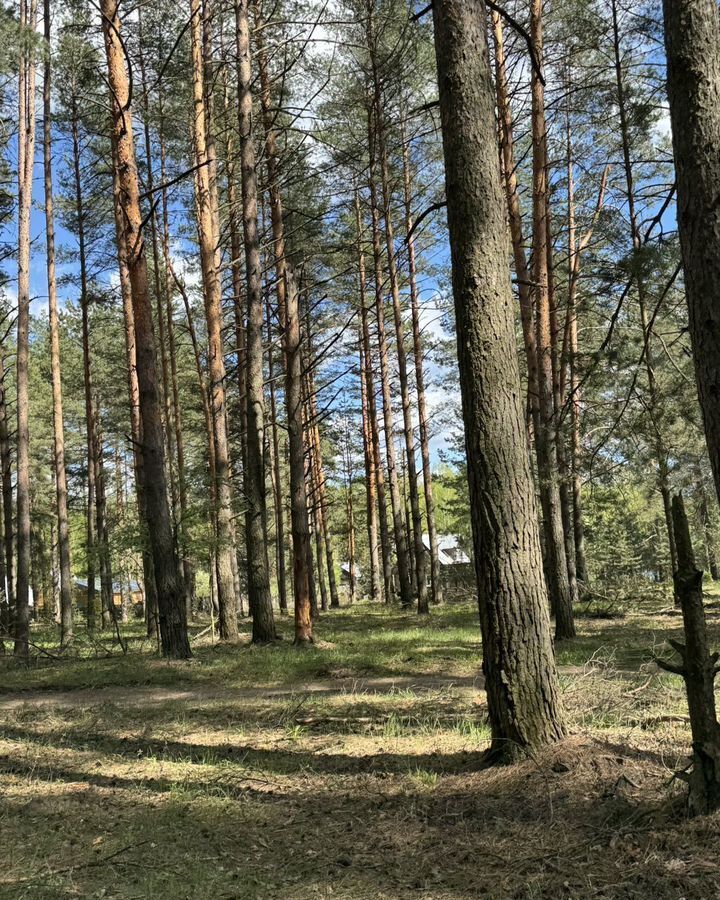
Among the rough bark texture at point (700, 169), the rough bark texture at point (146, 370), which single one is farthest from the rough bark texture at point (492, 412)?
the rough bark texture at point (146, 370)

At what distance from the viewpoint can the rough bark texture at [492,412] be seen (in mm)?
4109

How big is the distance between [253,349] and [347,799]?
344 inches

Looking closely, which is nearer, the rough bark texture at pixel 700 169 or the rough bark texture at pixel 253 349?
the rough bark texture at pixel 700 169

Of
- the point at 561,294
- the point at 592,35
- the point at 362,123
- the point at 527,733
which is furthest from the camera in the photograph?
the point at 561,294

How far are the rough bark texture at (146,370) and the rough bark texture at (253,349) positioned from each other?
1671 millimetres

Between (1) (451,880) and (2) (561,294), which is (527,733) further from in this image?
(2) (561,294)

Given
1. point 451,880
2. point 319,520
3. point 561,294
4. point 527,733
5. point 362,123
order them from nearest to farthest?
point 451,880 → point 527,733 → point 362,123 → point 561,294 → point 319,520

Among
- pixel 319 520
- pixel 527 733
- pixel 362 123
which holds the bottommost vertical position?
pixel 527 733

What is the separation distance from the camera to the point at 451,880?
10.1 feet

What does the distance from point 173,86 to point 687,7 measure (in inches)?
573

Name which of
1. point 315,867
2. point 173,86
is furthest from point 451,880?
point 173,86

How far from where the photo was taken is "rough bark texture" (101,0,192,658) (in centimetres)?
1022

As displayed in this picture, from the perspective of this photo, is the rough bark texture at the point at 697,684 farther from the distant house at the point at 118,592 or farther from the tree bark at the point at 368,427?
the distant house at the point at 118,592

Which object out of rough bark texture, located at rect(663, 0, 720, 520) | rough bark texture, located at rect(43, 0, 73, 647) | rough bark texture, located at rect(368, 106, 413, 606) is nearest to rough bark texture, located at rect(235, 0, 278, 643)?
rough bark texture, located at rect(43, 0, 73, 647)
